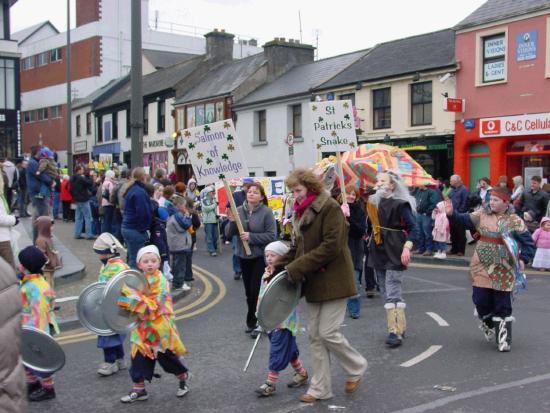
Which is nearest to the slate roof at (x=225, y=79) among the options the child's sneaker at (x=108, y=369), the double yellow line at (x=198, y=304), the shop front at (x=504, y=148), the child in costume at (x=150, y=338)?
the shop front at (x=504, y=148)

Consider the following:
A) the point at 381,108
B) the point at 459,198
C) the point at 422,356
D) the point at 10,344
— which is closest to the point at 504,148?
the point at 381,108

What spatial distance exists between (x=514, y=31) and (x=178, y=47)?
39.1 metres

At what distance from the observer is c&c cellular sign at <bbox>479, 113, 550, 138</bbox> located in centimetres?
2089

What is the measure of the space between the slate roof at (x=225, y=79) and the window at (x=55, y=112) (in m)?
19.0

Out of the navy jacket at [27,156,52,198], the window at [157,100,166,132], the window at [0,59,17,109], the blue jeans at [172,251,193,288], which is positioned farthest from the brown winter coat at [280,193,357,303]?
the window at [157,100,166,132]

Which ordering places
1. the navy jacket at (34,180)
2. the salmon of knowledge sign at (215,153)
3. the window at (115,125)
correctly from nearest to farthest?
the salmon of knowledge sign at (215,153)
the navy jacket at (34,180)
the window at (115,125)

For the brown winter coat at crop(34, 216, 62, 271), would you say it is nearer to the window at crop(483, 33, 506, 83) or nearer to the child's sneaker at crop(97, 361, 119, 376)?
the child's sneaker at crop(97, 361, 119, 376)

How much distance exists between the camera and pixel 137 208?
9.56 m

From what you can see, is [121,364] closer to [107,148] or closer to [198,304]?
[198,304]

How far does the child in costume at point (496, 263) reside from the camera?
7082 mm

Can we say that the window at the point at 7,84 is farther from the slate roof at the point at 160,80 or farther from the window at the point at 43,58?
the window at the point at 43,58

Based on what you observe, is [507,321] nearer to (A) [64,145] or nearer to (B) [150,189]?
(B) [150,189]

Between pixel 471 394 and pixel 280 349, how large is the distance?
1.65 metres

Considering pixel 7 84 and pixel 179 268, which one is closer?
pixel 179 268
